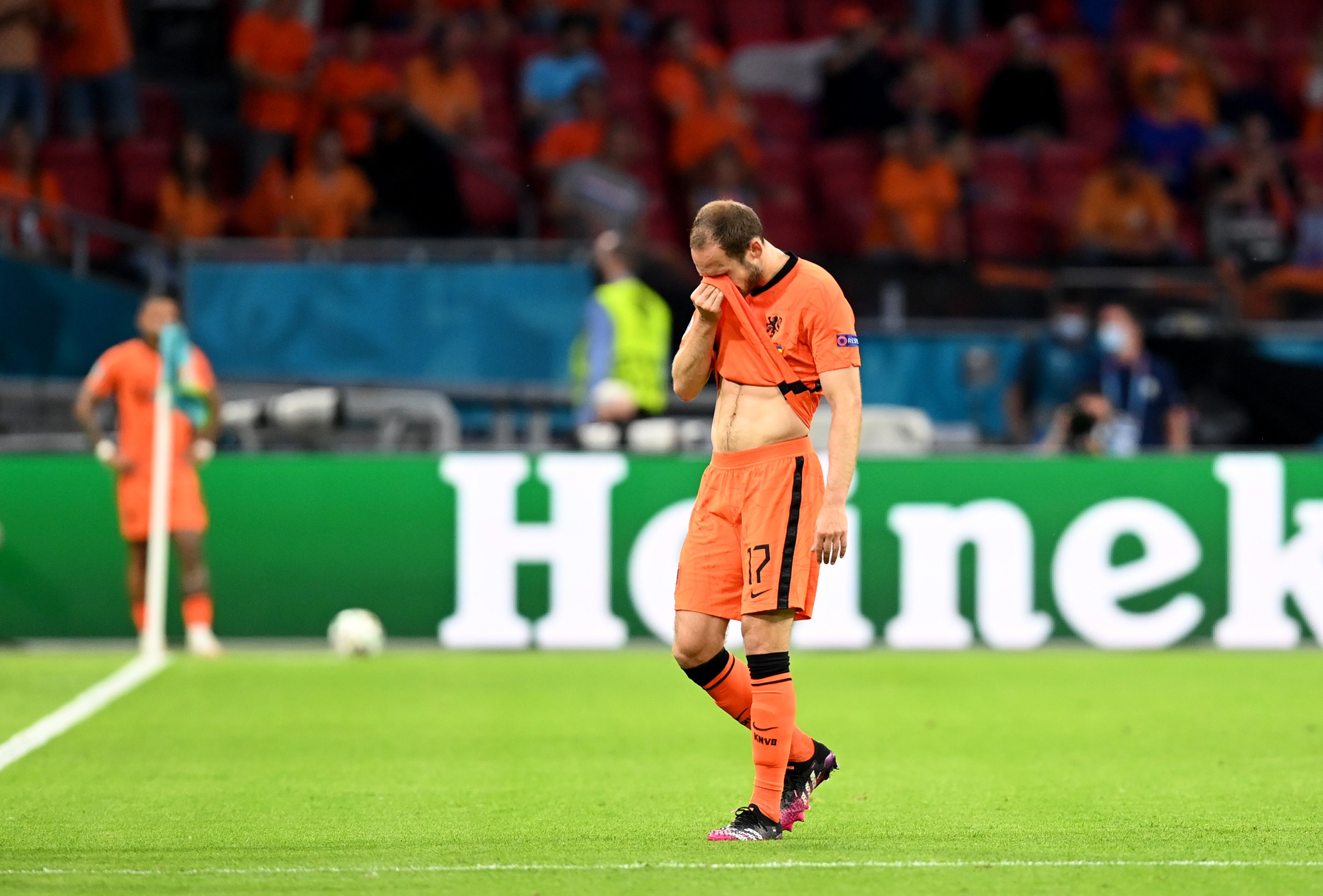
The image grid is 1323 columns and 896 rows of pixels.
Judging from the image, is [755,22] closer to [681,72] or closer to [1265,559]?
[681,72]

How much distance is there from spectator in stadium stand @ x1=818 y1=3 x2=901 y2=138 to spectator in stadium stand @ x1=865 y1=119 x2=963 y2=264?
941 mm

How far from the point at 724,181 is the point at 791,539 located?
11334mm

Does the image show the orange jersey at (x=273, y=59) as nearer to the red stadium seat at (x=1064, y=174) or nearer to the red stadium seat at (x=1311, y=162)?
the red stadium seat at (x=1064, y=174)

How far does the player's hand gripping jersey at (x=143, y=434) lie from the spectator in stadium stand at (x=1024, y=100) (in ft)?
30.2

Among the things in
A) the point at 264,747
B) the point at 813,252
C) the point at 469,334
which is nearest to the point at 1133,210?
the point at 813,252

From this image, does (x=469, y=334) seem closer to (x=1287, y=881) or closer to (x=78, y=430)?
(x=78, y=430)

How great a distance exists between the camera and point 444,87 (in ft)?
59.2

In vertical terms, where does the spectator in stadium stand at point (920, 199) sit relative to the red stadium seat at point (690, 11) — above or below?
below

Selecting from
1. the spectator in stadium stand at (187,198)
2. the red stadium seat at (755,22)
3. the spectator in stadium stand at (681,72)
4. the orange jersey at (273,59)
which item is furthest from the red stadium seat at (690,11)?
the spectator in stadium stand at (187,198)

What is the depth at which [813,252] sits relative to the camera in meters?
15.5

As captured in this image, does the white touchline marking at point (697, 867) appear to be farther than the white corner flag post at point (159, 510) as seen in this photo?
No

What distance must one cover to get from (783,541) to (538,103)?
494 inches

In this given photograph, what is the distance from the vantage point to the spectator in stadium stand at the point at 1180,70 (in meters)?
18.9

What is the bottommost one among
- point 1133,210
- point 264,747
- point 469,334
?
point 264,747
